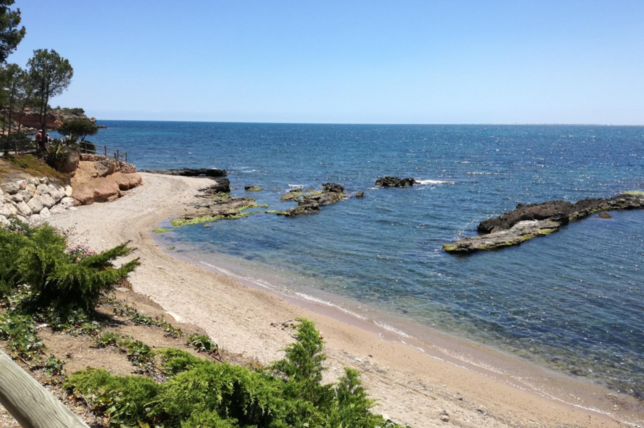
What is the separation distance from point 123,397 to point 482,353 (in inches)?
499

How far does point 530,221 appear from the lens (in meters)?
33.2

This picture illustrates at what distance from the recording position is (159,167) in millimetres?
59562

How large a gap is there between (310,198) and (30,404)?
37890 millimetres

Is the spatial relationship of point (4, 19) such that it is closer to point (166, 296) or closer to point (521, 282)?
point (166, 296)

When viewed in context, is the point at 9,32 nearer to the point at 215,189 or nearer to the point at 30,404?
the point at 215,189

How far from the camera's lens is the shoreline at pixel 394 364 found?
37.9ft

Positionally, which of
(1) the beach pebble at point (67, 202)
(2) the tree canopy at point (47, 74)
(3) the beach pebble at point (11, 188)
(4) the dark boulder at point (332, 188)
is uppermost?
(2) the tree canopy at point (47, 74)

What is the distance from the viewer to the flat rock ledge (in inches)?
1097

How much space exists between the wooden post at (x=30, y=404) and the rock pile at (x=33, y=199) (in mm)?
22388

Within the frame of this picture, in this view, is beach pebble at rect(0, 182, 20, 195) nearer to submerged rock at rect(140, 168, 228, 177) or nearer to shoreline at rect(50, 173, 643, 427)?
shoreline at rect(50, 173, 643, 427)

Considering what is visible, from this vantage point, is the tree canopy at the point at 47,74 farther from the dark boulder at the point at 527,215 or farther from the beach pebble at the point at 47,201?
the dark boulder at the point at 527,215

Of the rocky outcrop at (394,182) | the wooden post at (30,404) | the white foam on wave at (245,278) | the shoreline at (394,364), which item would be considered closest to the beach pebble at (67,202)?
the shoreline at (394,364)

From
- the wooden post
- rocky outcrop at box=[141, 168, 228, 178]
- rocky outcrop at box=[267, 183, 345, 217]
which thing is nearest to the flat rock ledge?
rocky outcrop at box=[267, 183, 345, 217]

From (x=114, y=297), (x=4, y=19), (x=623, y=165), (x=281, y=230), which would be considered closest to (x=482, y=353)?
(x=114, y=297)
